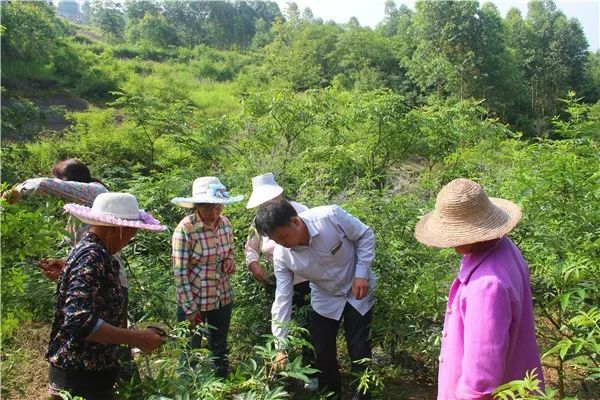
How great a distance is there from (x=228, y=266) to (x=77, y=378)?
120 cm

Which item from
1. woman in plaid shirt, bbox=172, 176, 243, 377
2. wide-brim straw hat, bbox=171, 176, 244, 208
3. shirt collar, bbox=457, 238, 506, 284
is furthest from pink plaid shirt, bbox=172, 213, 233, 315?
shirt collar, bbox=457, 238, 506, 284

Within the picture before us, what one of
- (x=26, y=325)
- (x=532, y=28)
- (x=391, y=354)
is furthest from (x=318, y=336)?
(x=532, y=28)

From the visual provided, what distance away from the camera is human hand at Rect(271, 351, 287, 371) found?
5.63 feet

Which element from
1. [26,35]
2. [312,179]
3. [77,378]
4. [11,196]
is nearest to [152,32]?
[26,35]

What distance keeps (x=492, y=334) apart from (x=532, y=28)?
35.7 m

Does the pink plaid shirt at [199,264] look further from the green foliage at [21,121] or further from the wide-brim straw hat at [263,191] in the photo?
the green foliage at [21,121]

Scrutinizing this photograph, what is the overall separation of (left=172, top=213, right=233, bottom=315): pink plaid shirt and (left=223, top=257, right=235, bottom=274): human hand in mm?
21

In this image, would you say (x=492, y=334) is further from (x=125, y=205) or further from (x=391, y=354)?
(x=391, y=354)

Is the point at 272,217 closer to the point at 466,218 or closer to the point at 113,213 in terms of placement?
the point at 113,213

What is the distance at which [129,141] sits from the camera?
29.3 feet

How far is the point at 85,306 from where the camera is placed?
1766mm

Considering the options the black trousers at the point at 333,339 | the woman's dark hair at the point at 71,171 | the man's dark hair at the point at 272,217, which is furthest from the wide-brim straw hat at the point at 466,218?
the woman's dark hair at the point at 71,171

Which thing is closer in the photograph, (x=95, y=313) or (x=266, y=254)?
(x=95, y=313)

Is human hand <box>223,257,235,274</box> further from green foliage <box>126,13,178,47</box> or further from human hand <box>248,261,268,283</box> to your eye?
green foliage <box>126,13,178,47</box>
